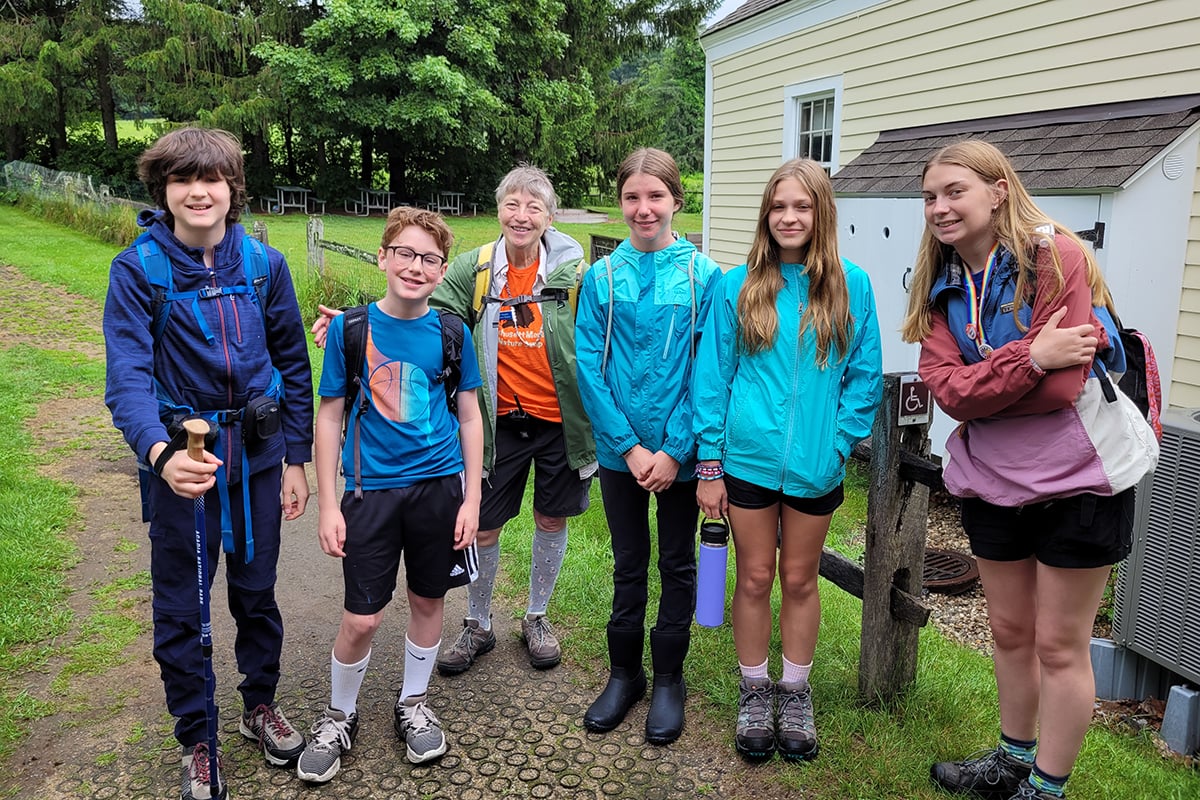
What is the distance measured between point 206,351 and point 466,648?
1633 mm

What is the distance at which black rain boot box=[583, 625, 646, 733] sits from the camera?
3.17 meters

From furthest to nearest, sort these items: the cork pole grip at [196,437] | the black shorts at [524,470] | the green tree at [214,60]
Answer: the green tree at [214,60] < the black shorts at [524,470] < the cork pole grip at [196,437]

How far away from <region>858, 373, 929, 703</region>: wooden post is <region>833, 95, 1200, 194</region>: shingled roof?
139 inches

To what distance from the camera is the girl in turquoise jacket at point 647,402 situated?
9.85ft

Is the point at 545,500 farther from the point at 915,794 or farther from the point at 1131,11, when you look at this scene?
the point at 1131,11

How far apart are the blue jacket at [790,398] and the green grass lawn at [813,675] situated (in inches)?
36.8

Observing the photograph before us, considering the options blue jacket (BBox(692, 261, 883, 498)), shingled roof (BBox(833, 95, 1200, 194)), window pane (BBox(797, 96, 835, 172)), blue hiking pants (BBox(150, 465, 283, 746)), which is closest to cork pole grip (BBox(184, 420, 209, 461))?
blue hiking pants (BBox(150, 465, 283, 746))

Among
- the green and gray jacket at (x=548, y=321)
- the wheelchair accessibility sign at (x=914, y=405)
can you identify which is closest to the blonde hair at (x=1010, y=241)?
the wheelchair accessibility sign at (x=914, y=405)

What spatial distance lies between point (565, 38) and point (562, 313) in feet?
94.2

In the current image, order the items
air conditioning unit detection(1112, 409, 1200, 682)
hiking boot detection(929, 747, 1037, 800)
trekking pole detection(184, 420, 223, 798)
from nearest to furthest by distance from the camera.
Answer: trekking pole detection(184, 420, 223, 798)
hiking boot detection(929, 747, 1037, 800)
air conditioning unit detection(1112, 409, 1200, 682)

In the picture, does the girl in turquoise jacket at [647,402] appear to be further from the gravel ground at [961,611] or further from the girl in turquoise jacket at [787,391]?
the gravel ground at [961,611]

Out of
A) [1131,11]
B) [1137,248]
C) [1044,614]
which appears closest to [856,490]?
[1137,248]

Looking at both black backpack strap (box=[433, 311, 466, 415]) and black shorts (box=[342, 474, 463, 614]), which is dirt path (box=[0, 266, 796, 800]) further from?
black backpack strap (box=[433, 311, 466, 415])

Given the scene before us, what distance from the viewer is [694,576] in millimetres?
3205
